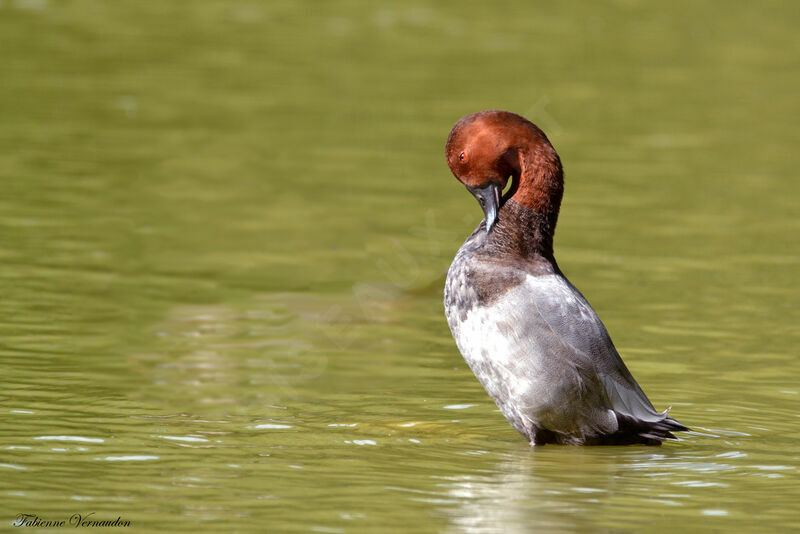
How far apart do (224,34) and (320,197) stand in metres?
10.8

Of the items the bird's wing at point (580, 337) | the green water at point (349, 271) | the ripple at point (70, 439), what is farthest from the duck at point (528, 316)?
the ripple at point (70, 439)

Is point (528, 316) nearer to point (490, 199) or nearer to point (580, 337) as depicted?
point (580, 337)

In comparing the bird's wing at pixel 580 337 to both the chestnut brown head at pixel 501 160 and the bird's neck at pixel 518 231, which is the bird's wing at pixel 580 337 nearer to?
the bird's neck at pixel 518 231

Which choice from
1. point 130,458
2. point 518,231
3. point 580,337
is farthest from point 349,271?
point 130,458

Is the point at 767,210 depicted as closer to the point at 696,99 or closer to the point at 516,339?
the point at 696,99

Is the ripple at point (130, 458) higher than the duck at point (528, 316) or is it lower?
lower

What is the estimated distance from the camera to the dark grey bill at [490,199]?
776cm

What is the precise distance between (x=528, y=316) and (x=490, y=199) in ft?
2.19

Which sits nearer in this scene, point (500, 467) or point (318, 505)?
Result: point (318, 505)

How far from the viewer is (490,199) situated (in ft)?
25.6

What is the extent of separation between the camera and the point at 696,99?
21078 mm

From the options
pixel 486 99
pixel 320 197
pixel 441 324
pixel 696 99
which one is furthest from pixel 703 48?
pixel 441 324

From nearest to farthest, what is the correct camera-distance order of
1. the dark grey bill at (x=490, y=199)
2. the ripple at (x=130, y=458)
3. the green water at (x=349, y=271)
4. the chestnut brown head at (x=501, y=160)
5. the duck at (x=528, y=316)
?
the green water at (x=349, y=271)
the ripple at (x=130, y=458)
the duck at (x=528, y=316)
the chestnut brown head at (x=501, y=160)
the dark grey bill at (x=490, y=199)

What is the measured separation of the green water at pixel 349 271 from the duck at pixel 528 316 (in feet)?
0.67
